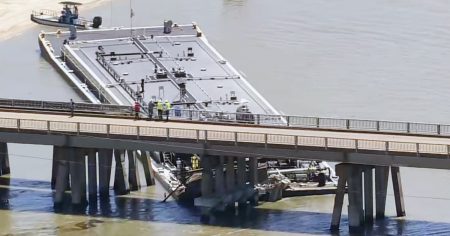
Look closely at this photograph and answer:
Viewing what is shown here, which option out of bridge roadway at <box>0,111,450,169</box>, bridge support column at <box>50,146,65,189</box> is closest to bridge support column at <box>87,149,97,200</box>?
bridge roadway at <box>0,111,450,169</box>

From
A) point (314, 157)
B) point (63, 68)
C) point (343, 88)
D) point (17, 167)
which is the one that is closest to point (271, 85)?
point (343, 88)

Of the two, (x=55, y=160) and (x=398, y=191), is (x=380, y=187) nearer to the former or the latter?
(x=398, y=191)

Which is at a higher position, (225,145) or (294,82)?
(294,82)

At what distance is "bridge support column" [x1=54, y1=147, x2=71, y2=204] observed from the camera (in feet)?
222

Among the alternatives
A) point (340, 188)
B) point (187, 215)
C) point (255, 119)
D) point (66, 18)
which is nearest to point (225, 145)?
point (187, 215)

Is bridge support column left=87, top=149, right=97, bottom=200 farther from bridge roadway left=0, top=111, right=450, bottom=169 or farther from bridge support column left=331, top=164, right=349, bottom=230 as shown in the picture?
bridge support column left=331, top=164, right=349, bottom=230

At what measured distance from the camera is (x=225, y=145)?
65.6m

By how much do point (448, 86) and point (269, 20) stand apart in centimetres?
2594

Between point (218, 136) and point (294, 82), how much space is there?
26.9 metres

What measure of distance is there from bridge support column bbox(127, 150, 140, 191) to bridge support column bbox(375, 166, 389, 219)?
10.3 metres

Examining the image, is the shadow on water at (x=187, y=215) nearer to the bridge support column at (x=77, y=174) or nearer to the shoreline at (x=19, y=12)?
the bridge support column at (x=77, y=174)

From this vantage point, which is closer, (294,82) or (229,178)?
(229,178)

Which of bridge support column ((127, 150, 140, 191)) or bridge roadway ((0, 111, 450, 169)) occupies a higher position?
bridge roadway ((0, 111, 450, 169))

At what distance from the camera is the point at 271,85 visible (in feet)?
301
